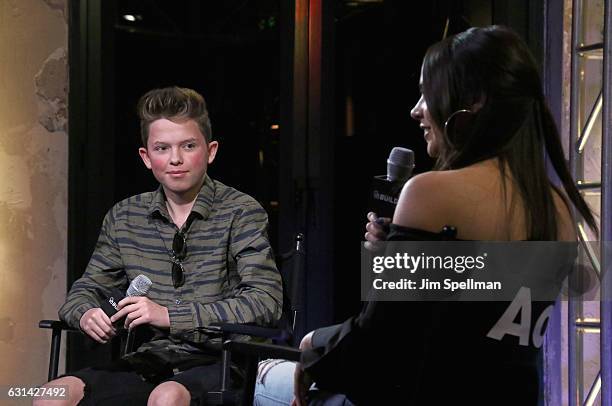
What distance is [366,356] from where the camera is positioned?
143 cm

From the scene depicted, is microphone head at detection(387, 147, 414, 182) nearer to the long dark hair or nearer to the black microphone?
the black microphone

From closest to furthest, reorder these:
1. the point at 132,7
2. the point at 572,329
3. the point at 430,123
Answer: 1. the point at 430,123
2. the point at 572,329
3. the point at 132,7

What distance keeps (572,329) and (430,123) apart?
2.07 metres

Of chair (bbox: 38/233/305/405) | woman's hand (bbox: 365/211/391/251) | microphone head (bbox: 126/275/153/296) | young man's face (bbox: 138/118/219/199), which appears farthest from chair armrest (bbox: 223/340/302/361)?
young man's face (bbox: 138/118/219/199)

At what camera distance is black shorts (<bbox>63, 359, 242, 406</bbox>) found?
7.52ft

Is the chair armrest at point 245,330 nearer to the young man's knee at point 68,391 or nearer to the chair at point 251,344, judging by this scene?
the chair at point 251,344

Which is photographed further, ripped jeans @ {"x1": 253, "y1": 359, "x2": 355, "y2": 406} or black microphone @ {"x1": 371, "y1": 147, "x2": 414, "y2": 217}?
black microphone @ {"x1": 371, "y1": 147, "x2": 414, "y2": 217}

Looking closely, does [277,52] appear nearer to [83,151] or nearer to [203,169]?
[83,151]

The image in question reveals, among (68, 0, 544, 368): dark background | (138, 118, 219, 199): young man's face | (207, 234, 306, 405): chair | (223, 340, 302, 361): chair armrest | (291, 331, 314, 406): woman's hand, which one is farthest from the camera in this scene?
(68, 0, 544, 368): dark background

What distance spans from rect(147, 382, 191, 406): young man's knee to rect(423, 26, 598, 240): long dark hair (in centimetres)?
106

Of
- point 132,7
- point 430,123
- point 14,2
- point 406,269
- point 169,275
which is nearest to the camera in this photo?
point 406,269

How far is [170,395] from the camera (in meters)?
2.20

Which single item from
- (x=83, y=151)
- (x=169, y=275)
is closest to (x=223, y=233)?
(x=169, y=275)

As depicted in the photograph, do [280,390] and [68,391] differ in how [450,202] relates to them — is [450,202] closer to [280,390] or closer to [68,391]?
[280,390]
